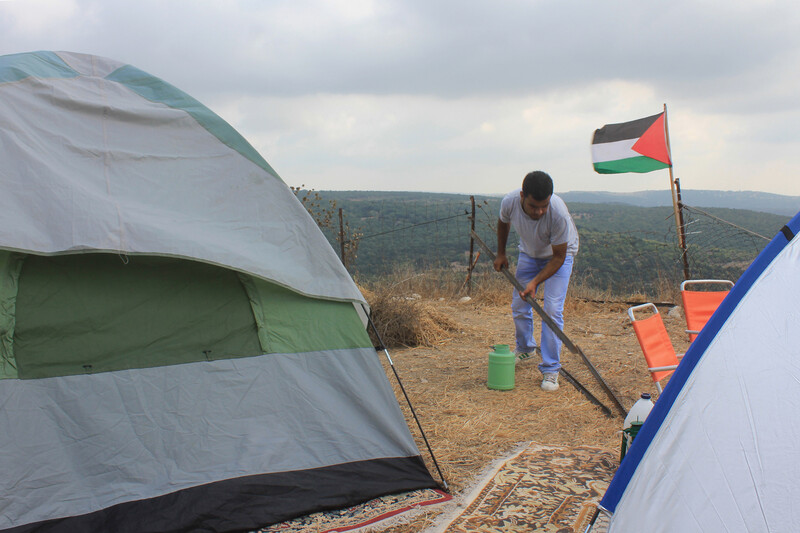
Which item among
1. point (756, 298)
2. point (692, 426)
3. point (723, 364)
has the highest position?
point (756, 298)

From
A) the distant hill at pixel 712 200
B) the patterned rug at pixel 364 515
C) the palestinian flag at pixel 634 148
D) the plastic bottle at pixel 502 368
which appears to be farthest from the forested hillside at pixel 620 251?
the distant hill at pixel 712 200

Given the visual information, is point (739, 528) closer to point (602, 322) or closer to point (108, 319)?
point (108, 319)

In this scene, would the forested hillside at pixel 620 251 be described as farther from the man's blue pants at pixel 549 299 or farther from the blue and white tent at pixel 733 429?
the blue and white tent at pixel 733 429

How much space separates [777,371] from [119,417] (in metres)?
2.63

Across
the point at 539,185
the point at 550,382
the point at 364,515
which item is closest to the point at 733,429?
the point at 364,515

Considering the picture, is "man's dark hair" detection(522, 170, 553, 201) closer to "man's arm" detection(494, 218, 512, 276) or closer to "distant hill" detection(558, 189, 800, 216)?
"man's arm" detection(494, 218, 512, 276)

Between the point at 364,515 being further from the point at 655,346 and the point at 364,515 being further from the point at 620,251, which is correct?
the point at 620,251

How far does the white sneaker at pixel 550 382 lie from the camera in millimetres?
5035

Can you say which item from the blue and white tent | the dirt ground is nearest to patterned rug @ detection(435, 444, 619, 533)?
the dirt ground

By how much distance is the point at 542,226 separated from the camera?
483 centimetres

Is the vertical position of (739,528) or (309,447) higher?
(739,528)

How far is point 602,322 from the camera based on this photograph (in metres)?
8.16

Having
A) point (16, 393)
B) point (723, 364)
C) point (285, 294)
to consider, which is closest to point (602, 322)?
point (285, 294)

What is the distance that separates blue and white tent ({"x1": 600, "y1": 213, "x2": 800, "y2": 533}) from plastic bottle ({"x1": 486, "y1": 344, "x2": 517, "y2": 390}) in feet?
9.47
